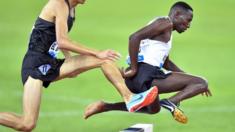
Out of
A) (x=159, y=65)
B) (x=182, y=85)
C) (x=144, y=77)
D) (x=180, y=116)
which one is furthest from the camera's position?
(x=159, y=65)

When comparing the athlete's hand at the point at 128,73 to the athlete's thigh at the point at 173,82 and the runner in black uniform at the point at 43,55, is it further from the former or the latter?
the runner in black uniform at the point at 43,55

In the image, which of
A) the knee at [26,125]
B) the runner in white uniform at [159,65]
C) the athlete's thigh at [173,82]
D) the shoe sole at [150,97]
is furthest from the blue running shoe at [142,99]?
the knee at [26,125]

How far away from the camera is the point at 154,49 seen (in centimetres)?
1034

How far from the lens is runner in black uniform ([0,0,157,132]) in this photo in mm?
9586

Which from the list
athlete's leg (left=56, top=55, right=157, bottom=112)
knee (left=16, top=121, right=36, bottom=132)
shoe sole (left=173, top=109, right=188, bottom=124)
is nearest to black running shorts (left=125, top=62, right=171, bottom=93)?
shoe sole (left=173, top=109, right=188, bottom=124)

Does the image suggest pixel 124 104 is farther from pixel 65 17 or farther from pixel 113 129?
pixel 113 129

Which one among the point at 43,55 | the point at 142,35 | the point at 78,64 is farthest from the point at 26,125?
the point at 142,35

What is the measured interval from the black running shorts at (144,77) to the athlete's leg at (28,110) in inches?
43.7

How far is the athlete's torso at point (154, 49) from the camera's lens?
10.4 metres

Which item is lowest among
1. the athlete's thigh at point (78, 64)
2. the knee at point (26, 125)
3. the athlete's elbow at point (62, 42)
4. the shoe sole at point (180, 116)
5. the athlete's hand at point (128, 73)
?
the knee at point (26, 125)

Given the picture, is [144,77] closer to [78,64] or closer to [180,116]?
[180,116]

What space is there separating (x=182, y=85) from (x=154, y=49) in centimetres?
53

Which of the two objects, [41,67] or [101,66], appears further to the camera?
[41,67]

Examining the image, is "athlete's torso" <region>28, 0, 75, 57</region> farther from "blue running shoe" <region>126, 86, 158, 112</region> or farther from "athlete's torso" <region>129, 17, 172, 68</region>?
"blue running shoe" <region>126, 86, 158, 112</region>
